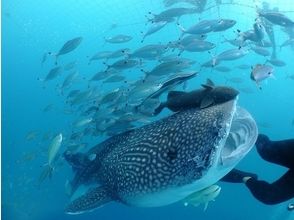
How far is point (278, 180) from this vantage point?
4.80 m

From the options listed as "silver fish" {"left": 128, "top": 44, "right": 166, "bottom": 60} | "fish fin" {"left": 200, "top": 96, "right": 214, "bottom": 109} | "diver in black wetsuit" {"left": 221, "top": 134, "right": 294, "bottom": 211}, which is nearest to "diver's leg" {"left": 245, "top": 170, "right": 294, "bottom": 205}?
"diver in black wetsuit" {"left": 221, "top": 134, "right": 294, "bottom": 211}

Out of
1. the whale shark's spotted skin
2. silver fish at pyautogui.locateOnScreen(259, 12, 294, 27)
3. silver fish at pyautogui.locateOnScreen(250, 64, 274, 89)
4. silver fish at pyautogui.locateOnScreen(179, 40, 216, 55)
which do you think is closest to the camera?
the whale shark's spotted skin

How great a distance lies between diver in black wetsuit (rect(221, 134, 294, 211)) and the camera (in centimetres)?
464

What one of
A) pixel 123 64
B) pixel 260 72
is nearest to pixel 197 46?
pixel 123 64

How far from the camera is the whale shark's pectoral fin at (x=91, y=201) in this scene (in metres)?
4.70

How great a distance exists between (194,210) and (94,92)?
22.8ft

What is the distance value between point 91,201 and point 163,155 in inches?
50.8

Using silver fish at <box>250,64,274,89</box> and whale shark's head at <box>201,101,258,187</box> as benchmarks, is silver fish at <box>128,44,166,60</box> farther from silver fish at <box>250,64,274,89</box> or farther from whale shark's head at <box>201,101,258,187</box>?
whale shark's head at <box>201,101,258,187</box>

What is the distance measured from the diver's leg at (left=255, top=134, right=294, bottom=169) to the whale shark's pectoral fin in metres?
2.05

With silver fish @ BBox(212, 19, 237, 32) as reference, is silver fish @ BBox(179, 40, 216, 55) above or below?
below

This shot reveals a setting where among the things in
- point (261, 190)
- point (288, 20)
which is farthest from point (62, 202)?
point (261, 190)

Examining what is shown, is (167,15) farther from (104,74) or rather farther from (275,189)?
(275,189)

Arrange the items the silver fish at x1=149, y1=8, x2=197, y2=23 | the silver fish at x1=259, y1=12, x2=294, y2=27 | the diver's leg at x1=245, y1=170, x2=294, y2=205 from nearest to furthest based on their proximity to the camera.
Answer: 1. the diver's leg at x1=245, y1=170, x2=294, y2=205
2. the silver fish at x1=259, y1=12, x2=294, y2=27
3. the silver fish at x1=149, y1=8, x2=197, y2=23

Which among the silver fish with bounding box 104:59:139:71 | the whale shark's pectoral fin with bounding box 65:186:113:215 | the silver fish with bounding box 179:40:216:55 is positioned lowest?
the silver fish with bounding box 179:40:216:55
